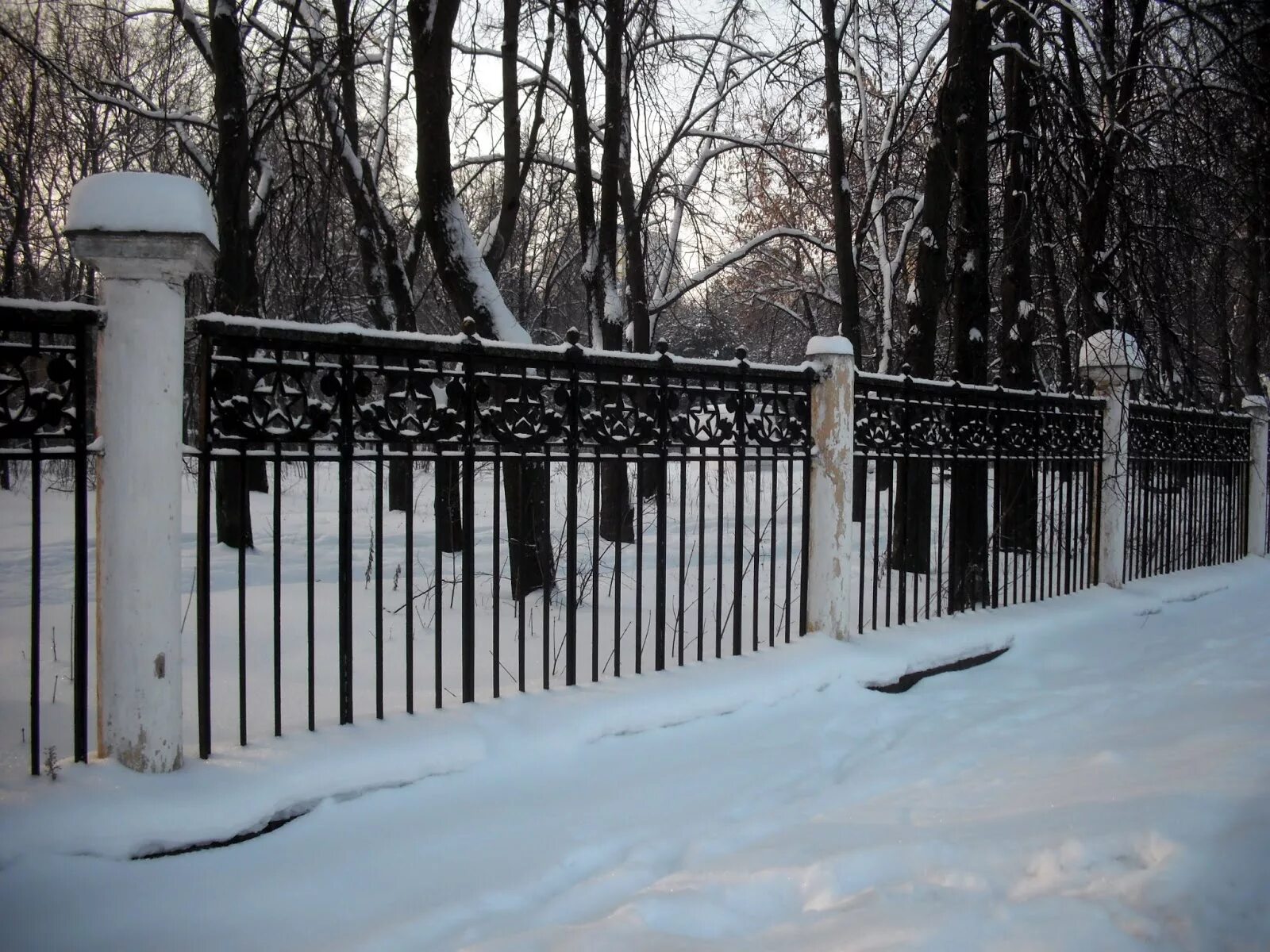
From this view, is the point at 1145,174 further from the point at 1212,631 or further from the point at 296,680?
the point at 296,680

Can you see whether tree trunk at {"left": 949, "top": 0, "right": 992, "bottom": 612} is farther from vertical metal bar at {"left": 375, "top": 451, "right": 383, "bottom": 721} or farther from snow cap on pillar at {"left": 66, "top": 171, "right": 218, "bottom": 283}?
snow cap on pillar at {"left": 66, "top": 171, "right": 218, "bottom": 283}

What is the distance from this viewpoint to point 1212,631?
6160 millimetres

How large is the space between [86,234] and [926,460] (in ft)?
15.5

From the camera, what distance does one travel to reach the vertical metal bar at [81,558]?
8.48 feet

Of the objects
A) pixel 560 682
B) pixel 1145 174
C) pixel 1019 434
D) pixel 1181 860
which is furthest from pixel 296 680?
pixel 1145 174

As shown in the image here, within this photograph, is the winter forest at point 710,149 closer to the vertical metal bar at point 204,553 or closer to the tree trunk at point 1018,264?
the tree trunk at point 1018,264

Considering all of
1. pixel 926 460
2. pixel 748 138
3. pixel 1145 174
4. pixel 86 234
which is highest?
pixel 748 138

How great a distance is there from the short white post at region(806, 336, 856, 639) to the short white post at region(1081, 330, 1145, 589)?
3.26 meters

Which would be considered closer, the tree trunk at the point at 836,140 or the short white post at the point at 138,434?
the short white post at the point at 138,434

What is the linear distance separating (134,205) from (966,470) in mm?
5532

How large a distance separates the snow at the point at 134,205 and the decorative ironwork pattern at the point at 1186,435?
23.6 ft

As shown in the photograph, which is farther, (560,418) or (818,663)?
(818,663)

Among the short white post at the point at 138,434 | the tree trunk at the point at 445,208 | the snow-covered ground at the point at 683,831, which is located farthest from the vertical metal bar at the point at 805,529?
the short white post at the point at 138,434

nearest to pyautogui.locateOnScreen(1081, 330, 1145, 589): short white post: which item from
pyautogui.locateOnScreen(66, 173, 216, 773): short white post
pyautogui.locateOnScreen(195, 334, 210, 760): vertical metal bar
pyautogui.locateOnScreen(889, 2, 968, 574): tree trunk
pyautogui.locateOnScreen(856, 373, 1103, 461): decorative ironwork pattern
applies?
pyautogui.locateOnScreen(856, 373, 1103, 461): decorative ironwork pattern
